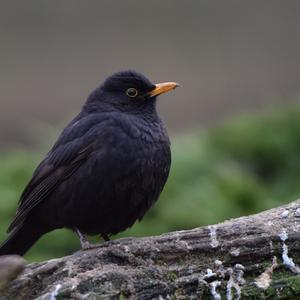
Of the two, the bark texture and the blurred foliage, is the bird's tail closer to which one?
the bark texture

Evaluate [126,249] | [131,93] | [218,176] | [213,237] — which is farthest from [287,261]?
[218,176]

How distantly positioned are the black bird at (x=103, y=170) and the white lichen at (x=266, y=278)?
117cm

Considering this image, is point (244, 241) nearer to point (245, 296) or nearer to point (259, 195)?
point (245, 296)

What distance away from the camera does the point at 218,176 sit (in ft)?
30.9

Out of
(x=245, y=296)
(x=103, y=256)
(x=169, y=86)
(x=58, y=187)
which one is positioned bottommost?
(x=245, y=296)

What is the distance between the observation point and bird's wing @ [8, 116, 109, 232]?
6926 millimetres

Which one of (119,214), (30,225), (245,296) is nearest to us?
(245,296)

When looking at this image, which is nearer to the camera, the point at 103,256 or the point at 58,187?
the point at 103,256

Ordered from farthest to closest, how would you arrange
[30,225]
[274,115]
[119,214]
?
[274,115] → [30,225] → [119,214]

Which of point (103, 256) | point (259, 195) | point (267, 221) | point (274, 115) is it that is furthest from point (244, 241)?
point (274, 115)

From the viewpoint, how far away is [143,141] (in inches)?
268

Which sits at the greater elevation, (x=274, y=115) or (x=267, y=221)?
(x=274, y=115)

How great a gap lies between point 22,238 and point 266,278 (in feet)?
7.13

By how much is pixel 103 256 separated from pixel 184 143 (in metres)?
4.79
